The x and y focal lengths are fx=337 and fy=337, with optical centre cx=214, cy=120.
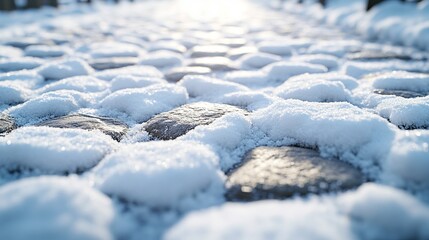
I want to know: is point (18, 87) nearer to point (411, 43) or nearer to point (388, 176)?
point (388, 176)

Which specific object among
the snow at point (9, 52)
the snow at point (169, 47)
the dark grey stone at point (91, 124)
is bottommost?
the snow at point (9, 52)

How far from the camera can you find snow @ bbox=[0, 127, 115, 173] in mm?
978

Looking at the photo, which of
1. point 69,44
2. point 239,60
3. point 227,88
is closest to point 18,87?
point 227,88

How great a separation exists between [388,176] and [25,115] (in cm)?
140

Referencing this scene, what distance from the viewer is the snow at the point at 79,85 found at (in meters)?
1.84

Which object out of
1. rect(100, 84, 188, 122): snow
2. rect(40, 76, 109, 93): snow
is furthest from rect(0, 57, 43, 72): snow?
rect(100, 84, 188, 122): snow

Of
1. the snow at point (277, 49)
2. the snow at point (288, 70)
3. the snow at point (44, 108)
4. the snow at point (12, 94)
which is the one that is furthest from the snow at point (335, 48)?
the snow at point (12, 94)

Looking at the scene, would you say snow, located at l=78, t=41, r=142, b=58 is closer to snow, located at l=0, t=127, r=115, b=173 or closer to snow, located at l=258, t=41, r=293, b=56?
A: snow, located at l=258, t=41, r=293, b=56

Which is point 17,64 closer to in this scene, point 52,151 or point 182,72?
point 182,72

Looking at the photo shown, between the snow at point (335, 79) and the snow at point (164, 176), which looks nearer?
the snow at point (164, 176)

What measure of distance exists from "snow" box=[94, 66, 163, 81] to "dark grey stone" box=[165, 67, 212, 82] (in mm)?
71

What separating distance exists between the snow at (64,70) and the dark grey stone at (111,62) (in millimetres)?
127

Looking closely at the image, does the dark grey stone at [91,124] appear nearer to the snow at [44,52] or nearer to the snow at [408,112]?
the snow at [408,112]

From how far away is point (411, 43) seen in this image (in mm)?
3174
